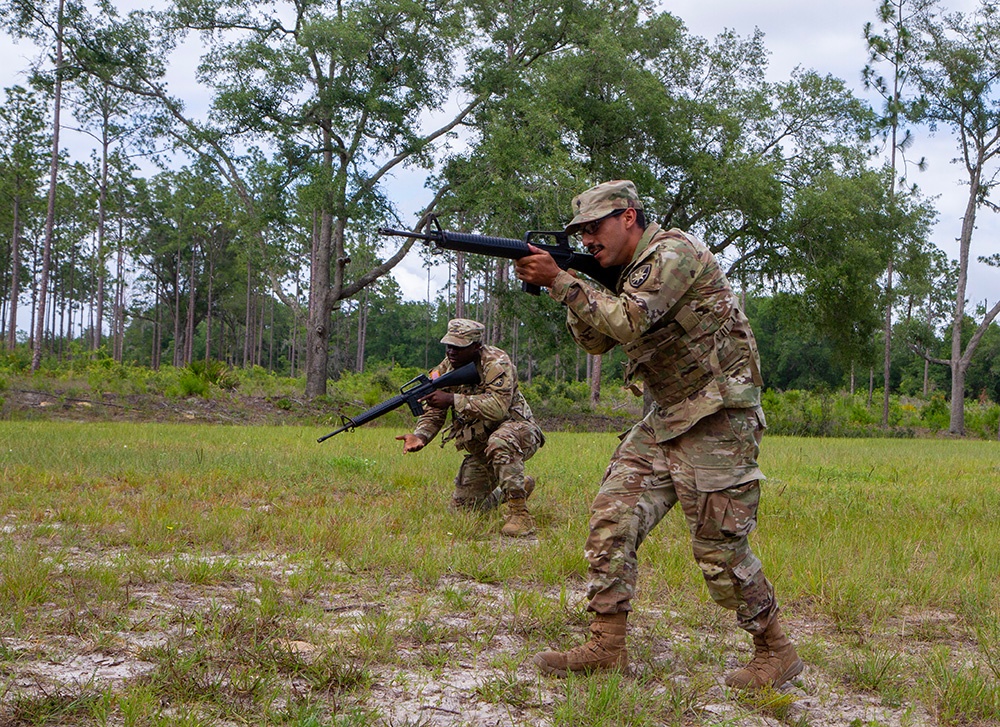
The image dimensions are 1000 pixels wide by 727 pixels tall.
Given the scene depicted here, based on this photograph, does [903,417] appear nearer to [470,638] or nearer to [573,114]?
[573,114]

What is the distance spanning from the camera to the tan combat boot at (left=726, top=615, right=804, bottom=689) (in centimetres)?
354

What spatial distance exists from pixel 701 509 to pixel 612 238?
1300 mm

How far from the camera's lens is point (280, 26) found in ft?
79.7

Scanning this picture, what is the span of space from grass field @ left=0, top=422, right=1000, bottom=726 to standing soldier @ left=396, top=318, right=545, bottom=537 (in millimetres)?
362

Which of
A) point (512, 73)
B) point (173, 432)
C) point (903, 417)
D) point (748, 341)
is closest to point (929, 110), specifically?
point (903, 417)

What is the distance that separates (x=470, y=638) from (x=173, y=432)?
11927 mm

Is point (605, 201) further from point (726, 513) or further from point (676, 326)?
point (726, 513)

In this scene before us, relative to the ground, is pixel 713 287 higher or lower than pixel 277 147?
lower

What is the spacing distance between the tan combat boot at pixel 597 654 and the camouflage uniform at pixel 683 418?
0.20ft

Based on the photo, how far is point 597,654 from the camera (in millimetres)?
3672

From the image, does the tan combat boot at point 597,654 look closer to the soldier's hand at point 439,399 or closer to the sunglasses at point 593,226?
the sunglasses at point 593,226

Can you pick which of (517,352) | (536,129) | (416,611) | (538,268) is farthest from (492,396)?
(517,352)

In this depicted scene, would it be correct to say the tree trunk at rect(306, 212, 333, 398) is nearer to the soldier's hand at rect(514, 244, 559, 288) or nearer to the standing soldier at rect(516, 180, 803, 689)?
the soldier's hand at rect(514, 244, 559, 288)

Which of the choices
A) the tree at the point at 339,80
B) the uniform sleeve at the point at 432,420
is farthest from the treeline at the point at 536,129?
the uniform sleeve at the point at 432,420
